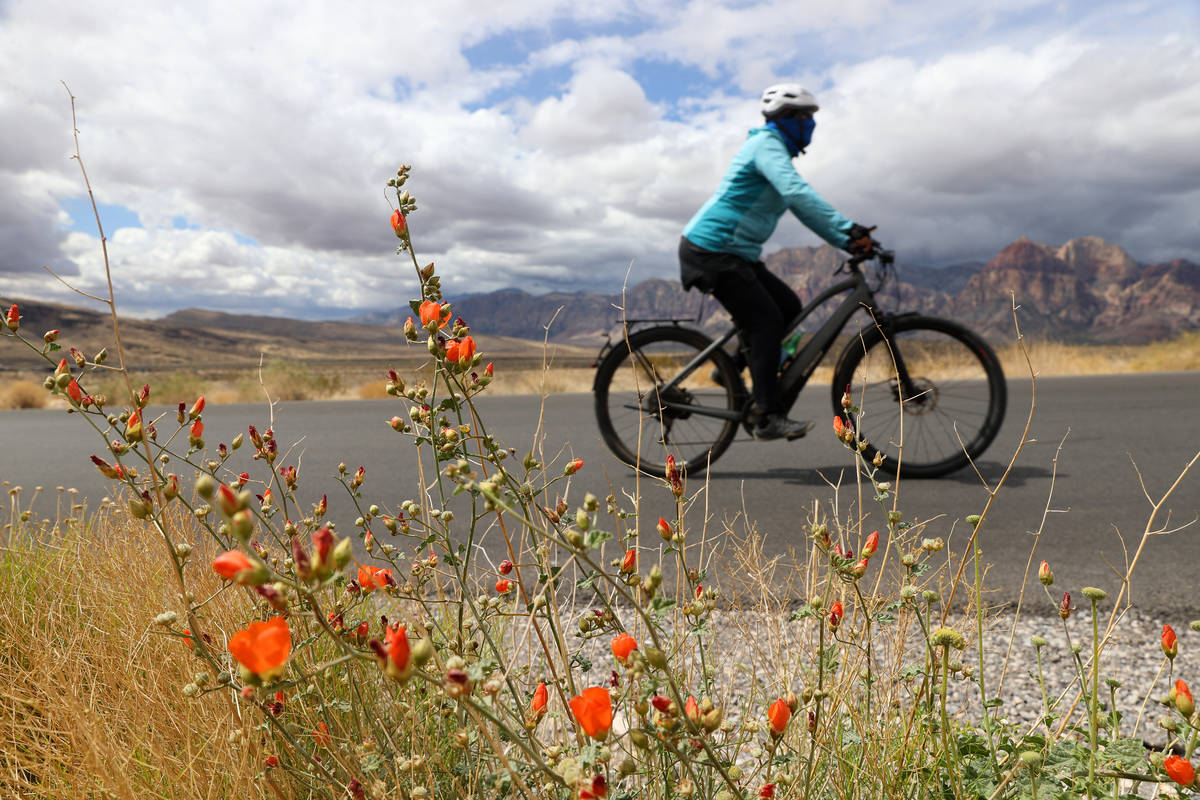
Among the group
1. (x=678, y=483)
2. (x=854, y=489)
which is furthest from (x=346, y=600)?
(x=854, y=489)

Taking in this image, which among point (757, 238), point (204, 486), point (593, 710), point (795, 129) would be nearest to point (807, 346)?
point (757, 238)

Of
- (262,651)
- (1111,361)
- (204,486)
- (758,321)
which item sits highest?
(1111,361)

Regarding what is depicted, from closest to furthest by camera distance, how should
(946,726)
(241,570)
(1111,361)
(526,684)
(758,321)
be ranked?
(241,570) < (946,726) < (526,684) < (758,321) < (1111,361)

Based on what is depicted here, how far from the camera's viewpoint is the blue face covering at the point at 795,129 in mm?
4820

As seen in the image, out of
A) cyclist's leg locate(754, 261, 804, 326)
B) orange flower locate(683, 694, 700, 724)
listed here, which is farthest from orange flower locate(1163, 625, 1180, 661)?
cyclist's leg locate(754, 261, 804, 326)

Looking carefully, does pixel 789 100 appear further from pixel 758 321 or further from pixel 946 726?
pixel 946 726

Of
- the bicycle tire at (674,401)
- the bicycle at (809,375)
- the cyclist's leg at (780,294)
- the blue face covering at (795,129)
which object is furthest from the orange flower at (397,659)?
the blue face covering at (795,129)

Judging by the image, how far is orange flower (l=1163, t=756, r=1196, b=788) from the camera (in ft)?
2.78

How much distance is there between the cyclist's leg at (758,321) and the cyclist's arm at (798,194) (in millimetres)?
485

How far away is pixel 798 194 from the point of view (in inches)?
179

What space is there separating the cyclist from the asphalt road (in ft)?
2.29

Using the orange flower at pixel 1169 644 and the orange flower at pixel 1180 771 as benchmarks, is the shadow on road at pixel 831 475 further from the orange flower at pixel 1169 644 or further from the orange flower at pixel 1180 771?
the orange flower at pixel 1180 771

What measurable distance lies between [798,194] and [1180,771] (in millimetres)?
4117

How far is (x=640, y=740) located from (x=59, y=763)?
4.57 ft
